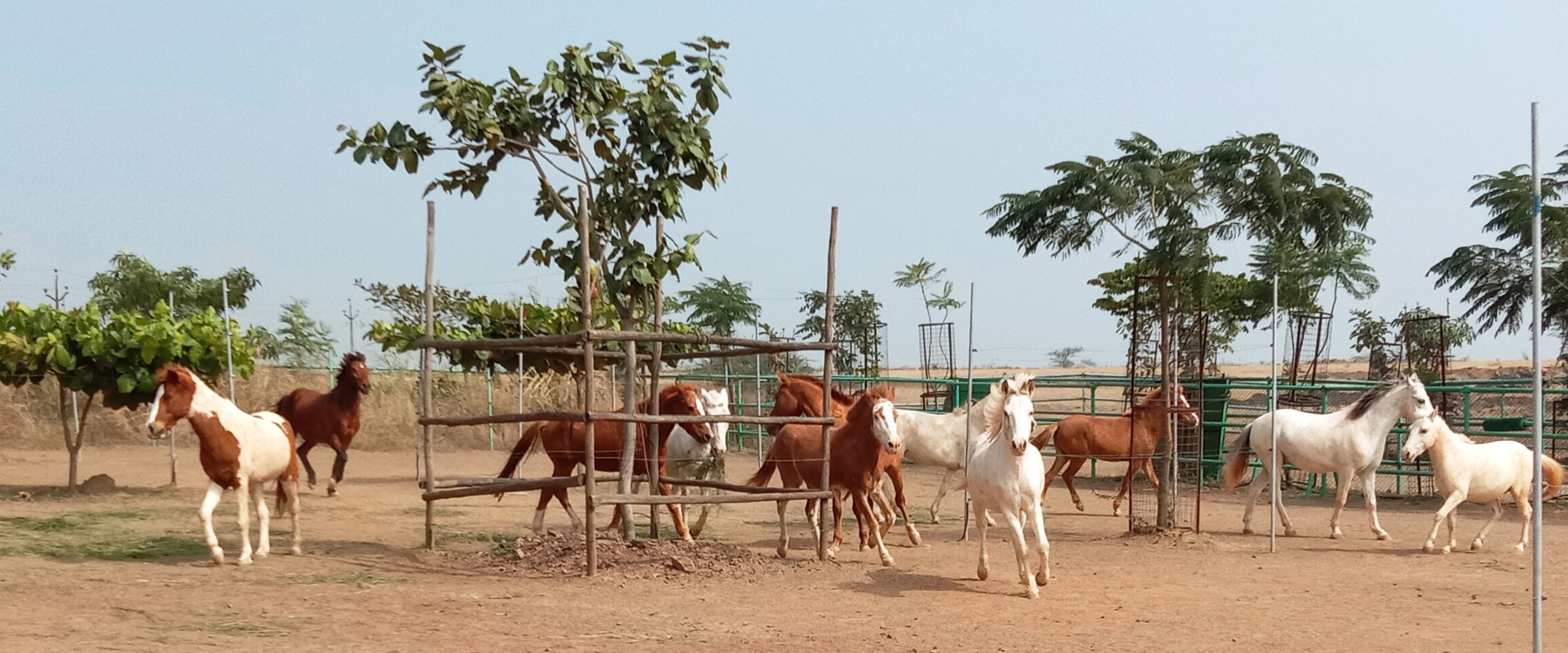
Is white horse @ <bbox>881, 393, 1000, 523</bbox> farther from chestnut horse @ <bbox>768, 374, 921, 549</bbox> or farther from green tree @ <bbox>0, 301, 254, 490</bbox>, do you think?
green tree @ <bbox>0, 301, 254, 490</bbox>

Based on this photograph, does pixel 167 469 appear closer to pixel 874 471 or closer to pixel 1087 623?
pixel 874 471

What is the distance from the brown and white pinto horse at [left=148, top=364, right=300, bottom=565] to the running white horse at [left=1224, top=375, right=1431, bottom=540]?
30.5ft

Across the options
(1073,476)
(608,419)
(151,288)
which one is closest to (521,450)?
(608,419)

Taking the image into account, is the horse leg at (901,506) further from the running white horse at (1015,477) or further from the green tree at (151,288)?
the green tree at (151,288)

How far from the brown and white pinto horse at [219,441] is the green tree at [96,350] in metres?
4.63

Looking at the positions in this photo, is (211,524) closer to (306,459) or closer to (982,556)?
(982,556)

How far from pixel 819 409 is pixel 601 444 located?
2.17m

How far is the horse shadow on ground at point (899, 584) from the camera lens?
8.84 meters

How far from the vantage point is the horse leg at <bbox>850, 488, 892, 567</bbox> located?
1002 centimetres

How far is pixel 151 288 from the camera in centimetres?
3741

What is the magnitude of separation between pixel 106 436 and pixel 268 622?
717 inches

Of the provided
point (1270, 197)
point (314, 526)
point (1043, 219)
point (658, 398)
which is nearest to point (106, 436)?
point (314, 526)

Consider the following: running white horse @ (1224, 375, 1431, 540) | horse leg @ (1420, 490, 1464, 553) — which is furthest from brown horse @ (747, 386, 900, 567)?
horse leg @ (1420, 490, 1464, 553)

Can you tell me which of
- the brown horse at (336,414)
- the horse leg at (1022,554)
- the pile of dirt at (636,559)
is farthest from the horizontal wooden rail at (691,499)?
the brown horse at (336,414)
